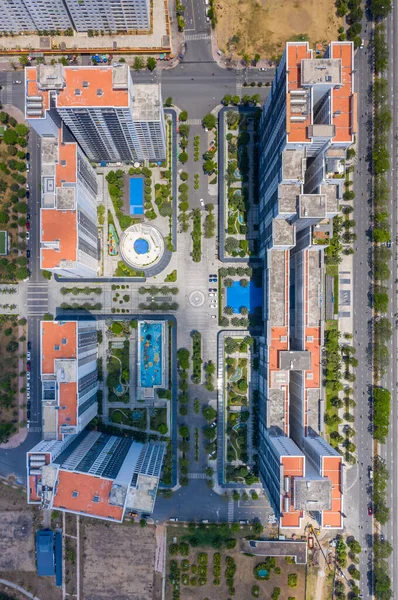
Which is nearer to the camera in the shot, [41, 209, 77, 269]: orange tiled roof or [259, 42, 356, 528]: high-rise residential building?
[259, 42, 356, 528]: high-rise residential building

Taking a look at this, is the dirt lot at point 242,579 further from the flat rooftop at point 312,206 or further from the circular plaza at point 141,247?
the flat rooftop at point 312,206

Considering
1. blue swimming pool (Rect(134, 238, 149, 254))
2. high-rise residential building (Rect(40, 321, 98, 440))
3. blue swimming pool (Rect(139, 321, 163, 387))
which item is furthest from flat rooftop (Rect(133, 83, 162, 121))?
blue swimming pool (Rect(139, 321, 163, 387))

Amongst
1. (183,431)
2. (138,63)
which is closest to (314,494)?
(183,431)

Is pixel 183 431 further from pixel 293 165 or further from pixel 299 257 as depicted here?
pixel 293 165

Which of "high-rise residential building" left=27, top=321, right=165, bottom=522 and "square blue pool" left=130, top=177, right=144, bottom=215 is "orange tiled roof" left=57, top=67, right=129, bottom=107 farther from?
"high-rise residential building" left=27, top=321, right=165, bottom=522

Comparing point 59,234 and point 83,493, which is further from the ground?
point 59,234

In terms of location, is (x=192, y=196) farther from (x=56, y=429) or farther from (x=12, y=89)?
(x=56, y=429)
